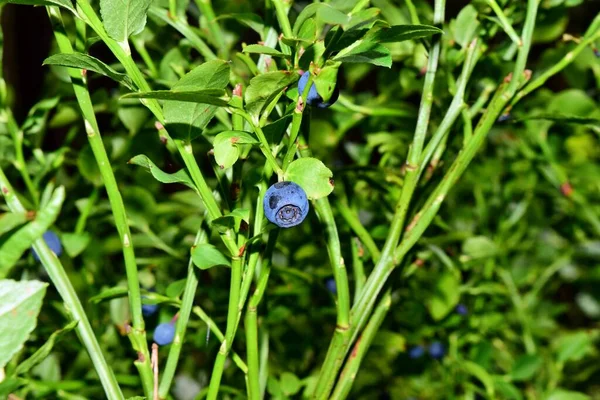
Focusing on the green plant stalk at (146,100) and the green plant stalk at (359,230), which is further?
the green plant stalk at (359,230)

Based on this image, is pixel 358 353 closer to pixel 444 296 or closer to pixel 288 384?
pixel 288 384

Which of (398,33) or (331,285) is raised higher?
(398,33)

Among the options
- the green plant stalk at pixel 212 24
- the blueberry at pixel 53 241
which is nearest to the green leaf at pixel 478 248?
the green plant stalk at pixel 212 24

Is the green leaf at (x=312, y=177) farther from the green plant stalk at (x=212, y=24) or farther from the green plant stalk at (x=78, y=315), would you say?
the green plant stalk at (x=212, y=24)

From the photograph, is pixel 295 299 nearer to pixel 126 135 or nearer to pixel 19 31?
pixel 126 135

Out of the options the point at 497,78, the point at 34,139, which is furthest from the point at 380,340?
the point at 34,139

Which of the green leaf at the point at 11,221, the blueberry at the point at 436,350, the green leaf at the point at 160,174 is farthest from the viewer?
the blueberry at the point at 436,350

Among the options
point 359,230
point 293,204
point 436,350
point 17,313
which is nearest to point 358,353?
point 359,230
